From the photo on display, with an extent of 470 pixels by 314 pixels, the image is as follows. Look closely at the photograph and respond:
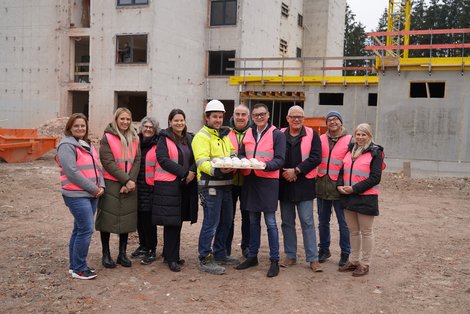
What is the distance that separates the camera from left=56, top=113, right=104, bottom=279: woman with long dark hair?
5.04m

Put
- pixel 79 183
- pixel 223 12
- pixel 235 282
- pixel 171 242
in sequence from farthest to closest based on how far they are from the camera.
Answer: pixel 223 12 < pixel 171 242 < pixel 235 282 < pixel 79 183

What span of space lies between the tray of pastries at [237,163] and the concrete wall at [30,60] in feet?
68.2

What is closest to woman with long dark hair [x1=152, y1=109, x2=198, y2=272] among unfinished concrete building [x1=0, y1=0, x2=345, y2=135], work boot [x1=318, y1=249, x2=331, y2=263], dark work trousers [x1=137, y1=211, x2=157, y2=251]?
dark work trousers [x1=137, y1=211, x2=157, y2=251]

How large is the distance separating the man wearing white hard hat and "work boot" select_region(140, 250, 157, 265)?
2.24 ft

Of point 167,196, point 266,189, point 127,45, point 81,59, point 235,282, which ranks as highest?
point 127,45

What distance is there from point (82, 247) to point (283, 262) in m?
2.54

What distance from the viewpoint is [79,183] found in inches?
198

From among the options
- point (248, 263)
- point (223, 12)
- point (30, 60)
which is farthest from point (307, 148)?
point (30, 60)

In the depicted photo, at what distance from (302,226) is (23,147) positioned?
1265 cm

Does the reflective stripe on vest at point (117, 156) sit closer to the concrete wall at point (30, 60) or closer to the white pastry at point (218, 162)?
the white pastry at point (218, 162)

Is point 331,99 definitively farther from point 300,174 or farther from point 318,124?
point 300,174

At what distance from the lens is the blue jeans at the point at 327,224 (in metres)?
5.99

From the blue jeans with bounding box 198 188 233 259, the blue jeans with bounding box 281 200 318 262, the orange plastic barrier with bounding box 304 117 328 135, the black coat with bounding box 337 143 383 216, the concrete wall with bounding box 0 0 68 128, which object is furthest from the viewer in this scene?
the concrete wall with bounding box 0 0 68 128

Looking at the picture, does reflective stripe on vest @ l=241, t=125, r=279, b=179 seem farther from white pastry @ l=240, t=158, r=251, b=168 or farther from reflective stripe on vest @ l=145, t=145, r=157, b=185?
reflective stripe on vest @ l=145, t=145, r=157, b=185
